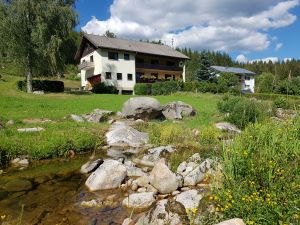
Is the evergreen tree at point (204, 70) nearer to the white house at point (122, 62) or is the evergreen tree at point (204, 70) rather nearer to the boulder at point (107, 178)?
the white house at point (122, 62)

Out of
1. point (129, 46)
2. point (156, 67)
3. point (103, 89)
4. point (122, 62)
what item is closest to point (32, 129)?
point (103, 89)

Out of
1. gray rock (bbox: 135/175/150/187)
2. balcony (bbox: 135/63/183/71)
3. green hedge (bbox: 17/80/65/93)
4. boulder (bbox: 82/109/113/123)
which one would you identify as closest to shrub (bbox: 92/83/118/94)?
green hedge (bbox: 17/80/65/93)

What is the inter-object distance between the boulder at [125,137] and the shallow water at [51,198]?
10.5 ft

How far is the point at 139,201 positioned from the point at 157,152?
14.7ft

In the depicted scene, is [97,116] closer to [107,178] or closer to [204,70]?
[107,178]

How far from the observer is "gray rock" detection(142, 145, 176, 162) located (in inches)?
446

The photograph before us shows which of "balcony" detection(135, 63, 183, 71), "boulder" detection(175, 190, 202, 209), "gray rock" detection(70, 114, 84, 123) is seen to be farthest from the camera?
"balcony" detection(135, 63, 183, 71)

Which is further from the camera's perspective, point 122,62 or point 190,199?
point 122,62

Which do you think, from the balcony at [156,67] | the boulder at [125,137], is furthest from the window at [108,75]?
the boulder at [125,137]

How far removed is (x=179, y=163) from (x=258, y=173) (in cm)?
449

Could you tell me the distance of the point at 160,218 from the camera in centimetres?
595

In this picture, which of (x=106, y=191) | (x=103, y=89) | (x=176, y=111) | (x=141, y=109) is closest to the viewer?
(x=106, y=191)

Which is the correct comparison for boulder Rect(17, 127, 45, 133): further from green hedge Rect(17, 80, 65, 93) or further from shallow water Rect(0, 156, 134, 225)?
green hedge Rect(17, 80, 65, 93)

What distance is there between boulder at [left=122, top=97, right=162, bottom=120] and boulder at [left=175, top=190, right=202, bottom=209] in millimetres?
12005
